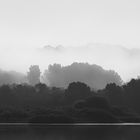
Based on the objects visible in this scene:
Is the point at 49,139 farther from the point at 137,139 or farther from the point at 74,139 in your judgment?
the point at 137,139

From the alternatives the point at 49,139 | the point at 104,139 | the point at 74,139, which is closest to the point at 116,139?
the point at 104,139

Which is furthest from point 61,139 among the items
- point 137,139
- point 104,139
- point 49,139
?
point 137,139

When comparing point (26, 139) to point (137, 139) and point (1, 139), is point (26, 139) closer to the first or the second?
point (1, 139)

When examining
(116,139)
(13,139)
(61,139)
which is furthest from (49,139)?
(116,139)

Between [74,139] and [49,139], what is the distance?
15.9 feet

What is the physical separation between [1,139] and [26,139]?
4713 millimetres

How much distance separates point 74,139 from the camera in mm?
71750

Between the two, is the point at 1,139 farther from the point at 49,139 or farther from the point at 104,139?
the point at 104,139

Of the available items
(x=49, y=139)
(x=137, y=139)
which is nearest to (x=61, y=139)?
(x=49, y=139)

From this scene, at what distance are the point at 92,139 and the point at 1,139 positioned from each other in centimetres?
1723

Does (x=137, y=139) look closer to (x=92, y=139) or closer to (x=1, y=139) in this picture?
(x=92, y=139)

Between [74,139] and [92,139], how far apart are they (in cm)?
344

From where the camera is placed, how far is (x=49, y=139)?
2857 inches

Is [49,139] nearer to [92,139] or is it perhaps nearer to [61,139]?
[61,139]
